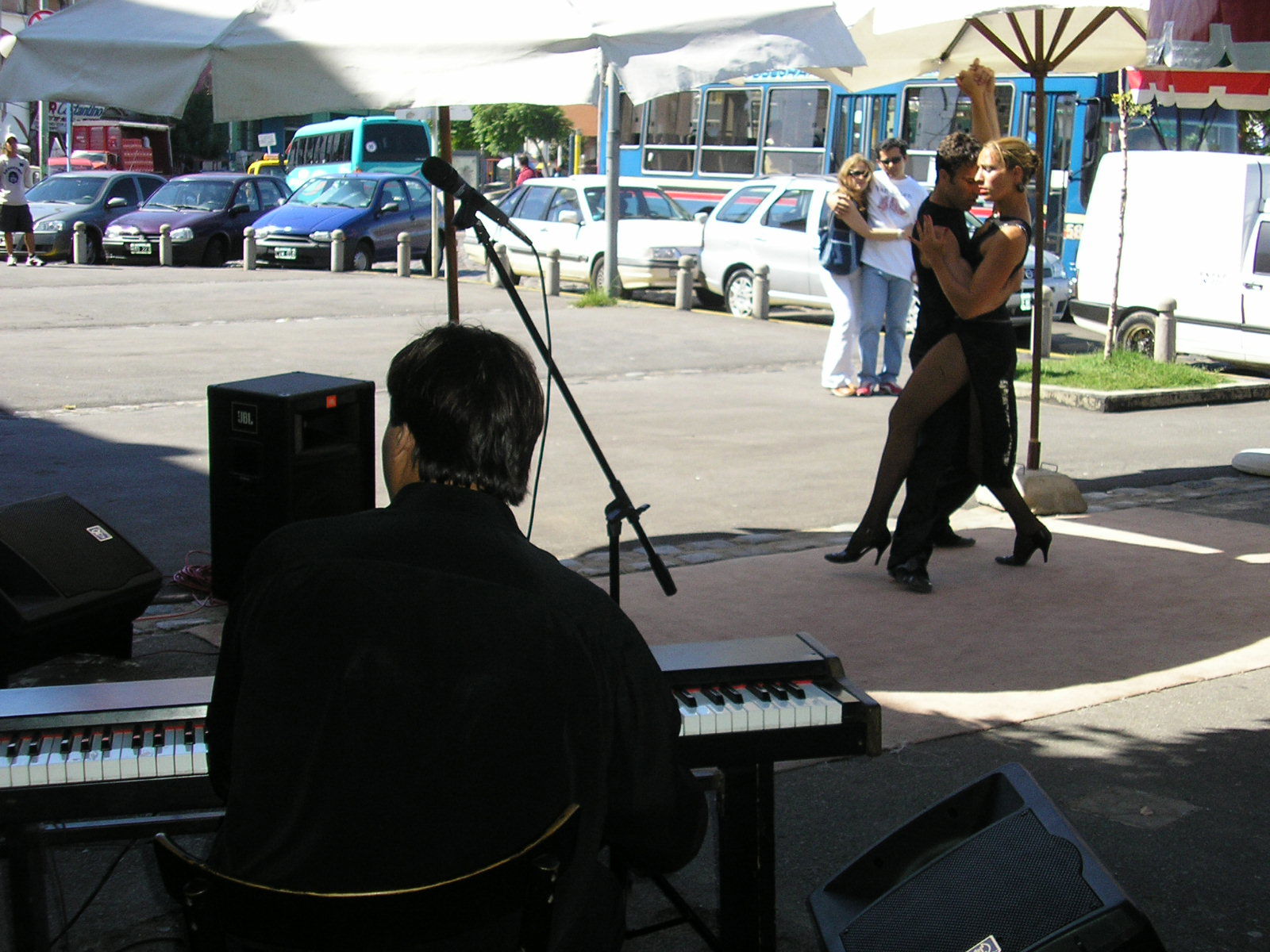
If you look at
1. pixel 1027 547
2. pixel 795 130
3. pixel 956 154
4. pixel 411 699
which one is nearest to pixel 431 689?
pixel 411 699

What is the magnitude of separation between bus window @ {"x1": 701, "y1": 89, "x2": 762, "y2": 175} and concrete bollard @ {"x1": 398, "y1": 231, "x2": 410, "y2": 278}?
4.70 metres

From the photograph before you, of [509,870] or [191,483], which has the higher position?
[509,870]

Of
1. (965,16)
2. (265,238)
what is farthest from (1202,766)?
(265,238)

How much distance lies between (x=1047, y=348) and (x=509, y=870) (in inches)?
519

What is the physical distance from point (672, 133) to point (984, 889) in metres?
21.4

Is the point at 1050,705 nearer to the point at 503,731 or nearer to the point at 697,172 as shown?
the point at 503,731

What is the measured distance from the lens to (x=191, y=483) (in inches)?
326

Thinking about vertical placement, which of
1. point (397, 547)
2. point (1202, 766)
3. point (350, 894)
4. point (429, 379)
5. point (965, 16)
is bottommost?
point (1202, 766)

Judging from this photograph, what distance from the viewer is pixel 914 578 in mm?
6328

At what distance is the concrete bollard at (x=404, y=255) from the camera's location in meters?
21.5

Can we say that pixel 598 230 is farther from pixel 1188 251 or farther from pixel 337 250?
pixel 1188 251

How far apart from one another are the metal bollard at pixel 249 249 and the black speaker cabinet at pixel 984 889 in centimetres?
2113

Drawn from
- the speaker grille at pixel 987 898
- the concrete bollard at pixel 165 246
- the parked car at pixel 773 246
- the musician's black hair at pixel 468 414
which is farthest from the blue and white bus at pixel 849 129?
the musician's black hair at pixel 468 414

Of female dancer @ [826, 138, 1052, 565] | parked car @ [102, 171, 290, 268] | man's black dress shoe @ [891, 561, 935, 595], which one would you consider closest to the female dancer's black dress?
female dancer @ [826, 138, 1052, 565]
